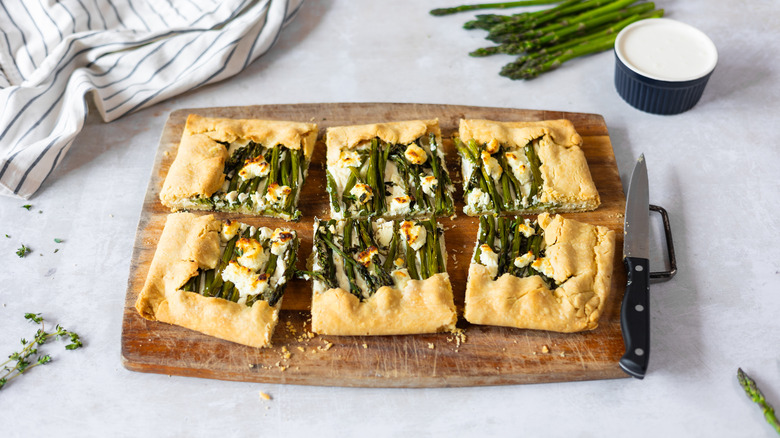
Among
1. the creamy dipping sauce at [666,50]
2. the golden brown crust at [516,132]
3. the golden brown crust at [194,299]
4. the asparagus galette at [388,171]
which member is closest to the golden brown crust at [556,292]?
the asparagus galette at [388,171]

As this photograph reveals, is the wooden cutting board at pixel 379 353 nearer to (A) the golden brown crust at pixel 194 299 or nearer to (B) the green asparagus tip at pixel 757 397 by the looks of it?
(A) the golden brown crust at pixel 194 299

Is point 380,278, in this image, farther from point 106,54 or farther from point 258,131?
point 106,54

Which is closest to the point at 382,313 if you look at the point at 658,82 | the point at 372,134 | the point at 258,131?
the point at 372,134

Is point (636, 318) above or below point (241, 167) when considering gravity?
below

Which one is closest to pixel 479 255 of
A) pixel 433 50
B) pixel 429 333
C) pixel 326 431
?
pixel 429 333

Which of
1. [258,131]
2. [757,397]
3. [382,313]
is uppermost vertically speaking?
[258,131]

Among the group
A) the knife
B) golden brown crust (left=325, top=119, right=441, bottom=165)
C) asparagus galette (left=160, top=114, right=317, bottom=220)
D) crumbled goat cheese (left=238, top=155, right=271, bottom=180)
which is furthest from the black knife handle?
crumbled goat cheese (left=238, top=155, right=271, bottom=180)
